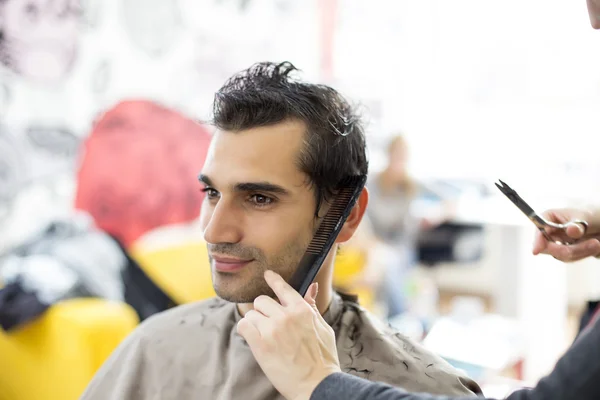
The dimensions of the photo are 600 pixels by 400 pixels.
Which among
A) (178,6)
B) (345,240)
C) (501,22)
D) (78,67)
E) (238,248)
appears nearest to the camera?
(238,248)

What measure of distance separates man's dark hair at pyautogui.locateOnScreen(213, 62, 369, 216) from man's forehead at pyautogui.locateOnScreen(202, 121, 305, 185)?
2 cm

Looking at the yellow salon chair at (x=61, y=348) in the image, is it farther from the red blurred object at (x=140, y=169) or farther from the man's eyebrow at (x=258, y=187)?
the man's eyebrow at (x=258, y=187)

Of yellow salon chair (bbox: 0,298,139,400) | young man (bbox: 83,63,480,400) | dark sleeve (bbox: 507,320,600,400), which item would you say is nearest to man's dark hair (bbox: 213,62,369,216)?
young man (bbox: 83,63,480,400)

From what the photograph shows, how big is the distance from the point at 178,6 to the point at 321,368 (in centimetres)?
228

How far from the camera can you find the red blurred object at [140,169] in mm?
2475

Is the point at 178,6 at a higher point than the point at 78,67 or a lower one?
higher

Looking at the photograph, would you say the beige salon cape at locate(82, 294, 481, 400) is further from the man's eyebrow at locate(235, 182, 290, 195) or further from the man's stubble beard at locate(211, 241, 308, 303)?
the man's eyebrow at locate(235, 182, 290, 195)

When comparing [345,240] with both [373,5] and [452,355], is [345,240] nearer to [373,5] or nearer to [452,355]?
[452,355]

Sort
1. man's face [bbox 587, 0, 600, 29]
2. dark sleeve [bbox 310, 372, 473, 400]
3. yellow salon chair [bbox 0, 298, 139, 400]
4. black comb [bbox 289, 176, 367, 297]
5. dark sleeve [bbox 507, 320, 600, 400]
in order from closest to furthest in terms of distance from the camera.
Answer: dark sleeve [bbox 507, 320, 600, 400]
dark sleeve [bbox 310, 372, 473, 400]
man's face [bbox 587, 0, 600, 29]
black comb [bbox 289, 176, 367, 297]
yellow salon chair [bbox 0, 298, 139, 400]

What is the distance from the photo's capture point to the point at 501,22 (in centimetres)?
509


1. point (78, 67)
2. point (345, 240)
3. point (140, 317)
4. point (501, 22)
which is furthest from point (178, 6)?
point (501, 22)

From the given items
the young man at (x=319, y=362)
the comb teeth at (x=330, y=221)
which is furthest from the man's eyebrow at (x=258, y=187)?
the young man at (x=319, y=362)

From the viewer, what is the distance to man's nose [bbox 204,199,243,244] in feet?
3.75

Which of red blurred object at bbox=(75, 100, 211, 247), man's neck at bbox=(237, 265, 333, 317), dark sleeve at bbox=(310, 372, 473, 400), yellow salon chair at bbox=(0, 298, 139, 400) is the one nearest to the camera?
dark sleeve at bbox=(310, 372, 473, 400)
